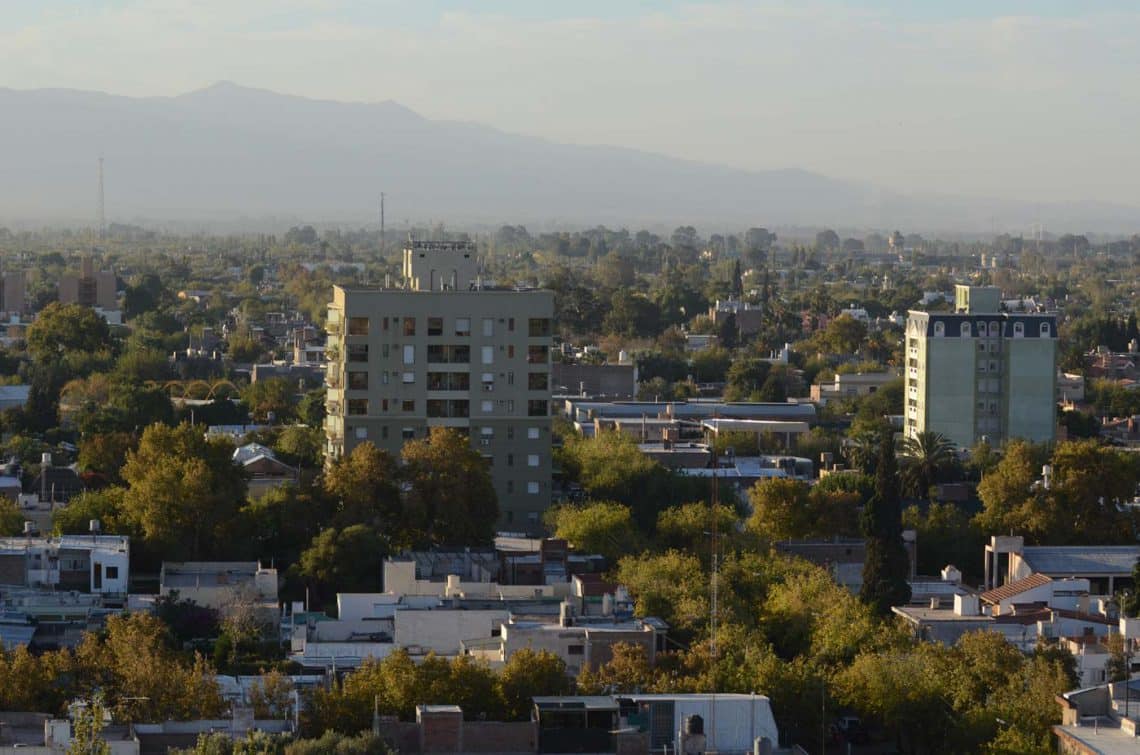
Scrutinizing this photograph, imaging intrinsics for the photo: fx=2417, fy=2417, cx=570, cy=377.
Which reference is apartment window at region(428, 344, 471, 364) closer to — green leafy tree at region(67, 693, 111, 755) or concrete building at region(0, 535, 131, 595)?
Result: concrete building at region(0, 535, 131, 595)

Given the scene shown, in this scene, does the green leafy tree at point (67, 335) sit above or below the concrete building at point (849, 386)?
above

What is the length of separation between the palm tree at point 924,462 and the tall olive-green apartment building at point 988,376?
268 inches

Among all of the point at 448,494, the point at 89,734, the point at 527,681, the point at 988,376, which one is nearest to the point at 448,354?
the point at 448,494

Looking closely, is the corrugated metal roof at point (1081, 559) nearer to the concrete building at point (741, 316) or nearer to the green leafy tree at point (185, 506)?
the green leafy tree at point (185, 506)

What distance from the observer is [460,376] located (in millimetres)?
40375

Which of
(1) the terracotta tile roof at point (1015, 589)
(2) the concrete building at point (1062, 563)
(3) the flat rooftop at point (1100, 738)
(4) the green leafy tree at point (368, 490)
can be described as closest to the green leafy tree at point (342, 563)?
(4) the green leafy tree at point (368, 490)

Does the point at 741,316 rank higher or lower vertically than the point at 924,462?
lower

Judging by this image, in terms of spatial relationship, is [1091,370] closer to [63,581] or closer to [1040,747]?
[63,581]

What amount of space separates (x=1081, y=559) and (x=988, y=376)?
19.7m

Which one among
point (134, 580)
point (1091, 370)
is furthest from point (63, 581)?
point (1091, 370)

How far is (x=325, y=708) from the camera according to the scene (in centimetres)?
2234

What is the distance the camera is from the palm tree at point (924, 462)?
147ft

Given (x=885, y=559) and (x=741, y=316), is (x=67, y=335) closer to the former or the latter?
(x=741, y=316)

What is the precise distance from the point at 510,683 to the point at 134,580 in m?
10.7
